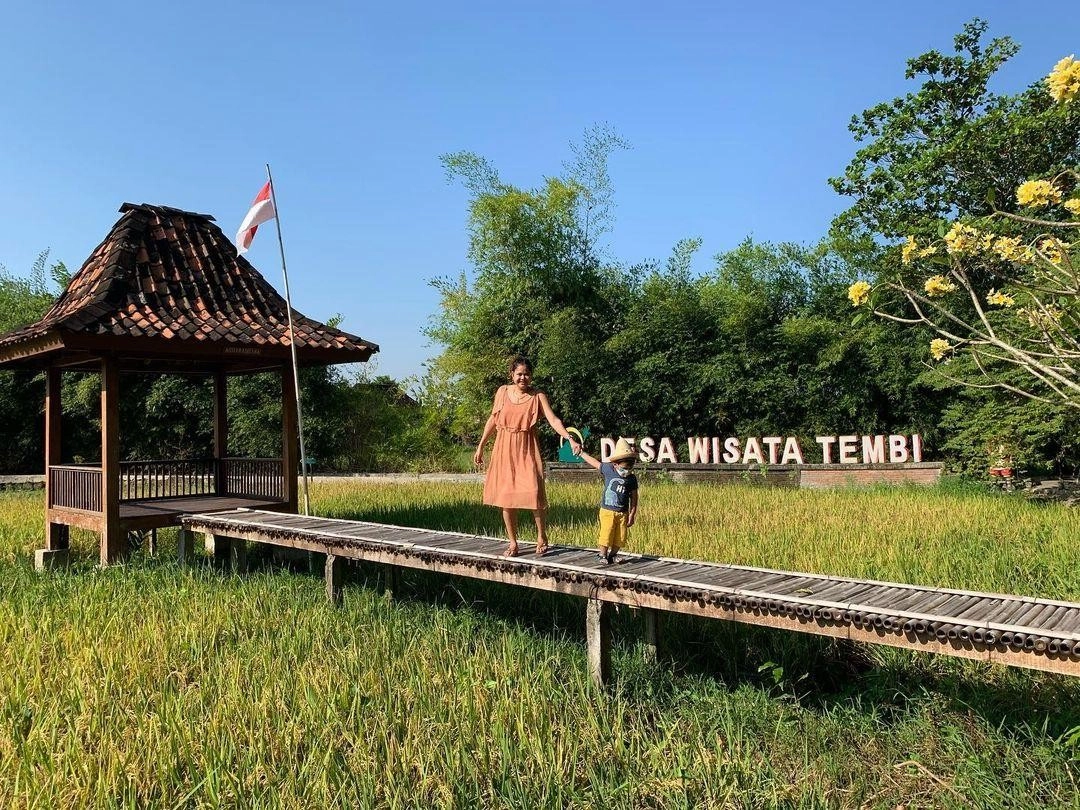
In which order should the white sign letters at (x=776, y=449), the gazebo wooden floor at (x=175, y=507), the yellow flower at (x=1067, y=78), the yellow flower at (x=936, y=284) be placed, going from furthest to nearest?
the white sign letters at (x=776, y=449) → the gazebo wooden floor at (x=175, y=507) → the yellow flower at (x=936, y=284) → the yellow flower at (x=1067, y=78)

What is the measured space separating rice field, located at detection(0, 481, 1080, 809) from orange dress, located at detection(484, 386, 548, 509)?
0.92m

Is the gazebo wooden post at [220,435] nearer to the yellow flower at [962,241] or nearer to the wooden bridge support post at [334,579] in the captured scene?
the wooden bridge support post at [334,579]

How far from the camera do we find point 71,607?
591cm

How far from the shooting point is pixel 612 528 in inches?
195

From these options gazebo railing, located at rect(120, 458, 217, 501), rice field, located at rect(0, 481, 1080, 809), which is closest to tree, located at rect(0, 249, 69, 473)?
gazebo railing, located at rect(120, 458, 217, 501)

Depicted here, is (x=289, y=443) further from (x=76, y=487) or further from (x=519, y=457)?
(x=519, y=457)

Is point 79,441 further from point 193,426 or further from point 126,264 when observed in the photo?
point 126,264

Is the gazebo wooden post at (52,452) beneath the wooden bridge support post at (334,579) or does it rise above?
above

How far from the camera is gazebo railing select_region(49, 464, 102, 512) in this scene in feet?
27.5

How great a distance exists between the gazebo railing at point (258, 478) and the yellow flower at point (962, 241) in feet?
25.8

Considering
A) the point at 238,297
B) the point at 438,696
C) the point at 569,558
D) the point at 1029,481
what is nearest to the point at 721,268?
the point at 1029,481

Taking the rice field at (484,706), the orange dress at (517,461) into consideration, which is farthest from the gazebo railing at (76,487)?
the orange dress at (517,461)

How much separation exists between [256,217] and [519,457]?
5843mm

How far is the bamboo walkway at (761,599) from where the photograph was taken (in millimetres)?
3414
